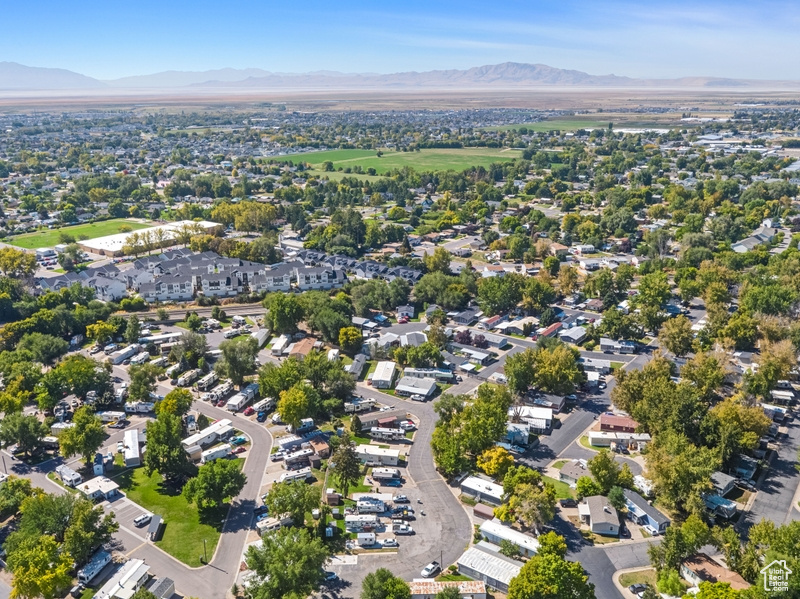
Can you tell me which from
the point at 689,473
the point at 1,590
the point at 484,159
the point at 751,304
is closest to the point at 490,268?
the point at 751,304

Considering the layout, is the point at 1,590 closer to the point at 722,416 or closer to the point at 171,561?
the point at 171,561

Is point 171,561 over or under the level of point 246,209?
under

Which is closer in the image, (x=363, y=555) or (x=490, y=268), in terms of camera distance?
(x=363, y=555)

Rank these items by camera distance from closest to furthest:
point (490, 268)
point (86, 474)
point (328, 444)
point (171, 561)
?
point (171, 561)
point (86, 474)
point (328, 444)
point (490, 268)

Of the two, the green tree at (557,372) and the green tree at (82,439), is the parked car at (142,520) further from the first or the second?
the green tree at (557,372)

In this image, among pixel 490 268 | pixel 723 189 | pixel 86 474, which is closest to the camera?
pixel 86 474

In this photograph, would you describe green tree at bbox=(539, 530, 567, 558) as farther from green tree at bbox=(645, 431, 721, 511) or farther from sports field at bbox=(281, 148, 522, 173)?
sports field at bbox=(281, 148, 522, 173)

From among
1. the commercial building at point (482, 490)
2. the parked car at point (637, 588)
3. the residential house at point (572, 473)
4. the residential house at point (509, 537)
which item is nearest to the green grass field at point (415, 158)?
the residential house at point (572, 473)
